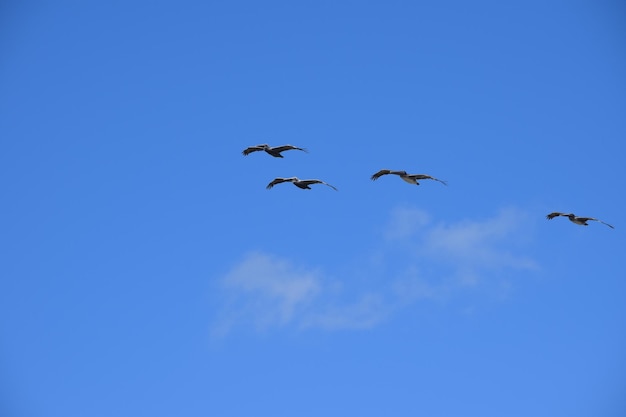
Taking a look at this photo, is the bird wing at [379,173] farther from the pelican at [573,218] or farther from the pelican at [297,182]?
the pelican at [573,218]

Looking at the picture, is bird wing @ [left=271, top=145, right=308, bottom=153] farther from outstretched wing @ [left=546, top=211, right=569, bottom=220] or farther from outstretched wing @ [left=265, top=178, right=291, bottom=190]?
outstretched wing @ [left=546, top=211, right=569, bottom=220]

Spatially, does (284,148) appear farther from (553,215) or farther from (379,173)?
(553,215)

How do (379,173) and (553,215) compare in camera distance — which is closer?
(379,173)

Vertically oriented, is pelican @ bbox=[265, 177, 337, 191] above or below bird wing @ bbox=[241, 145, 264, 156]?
below

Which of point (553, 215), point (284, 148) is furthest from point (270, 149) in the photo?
point (553, 215)

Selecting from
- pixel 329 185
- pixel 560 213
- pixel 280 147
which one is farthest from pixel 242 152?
pixel 560 213

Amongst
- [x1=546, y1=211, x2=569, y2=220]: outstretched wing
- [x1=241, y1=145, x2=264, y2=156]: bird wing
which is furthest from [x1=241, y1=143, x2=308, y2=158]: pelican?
[x1=546, y1=211, x2=569, y2=220]: outstretched wing

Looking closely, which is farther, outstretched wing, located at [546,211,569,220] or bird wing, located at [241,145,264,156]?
outstretched wing, located at [546,211,569,220]

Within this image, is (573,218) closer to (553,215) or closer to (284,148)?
(553,215)

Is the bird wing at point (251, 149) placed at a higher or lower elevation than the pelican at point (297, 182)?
higher

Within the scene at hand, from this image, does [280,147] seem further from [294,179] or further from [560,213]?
[560,213]

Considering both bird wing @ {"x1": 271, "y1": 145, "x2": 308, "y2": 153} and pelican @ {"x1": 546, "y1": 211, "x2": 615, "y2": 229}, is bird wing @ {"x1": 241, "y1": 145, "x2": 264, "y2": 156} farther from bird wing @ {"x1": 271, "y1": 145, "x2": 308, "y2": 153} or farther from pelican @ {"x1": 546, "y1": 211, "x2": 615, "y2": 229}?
pelican @ {"x1": 546, "y1": 211, "x2": 615, "y2": 229}

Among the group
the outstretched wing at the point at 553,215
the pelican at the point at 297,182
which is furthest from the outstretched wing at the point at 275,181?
the outstretched wing at the point at 553,215

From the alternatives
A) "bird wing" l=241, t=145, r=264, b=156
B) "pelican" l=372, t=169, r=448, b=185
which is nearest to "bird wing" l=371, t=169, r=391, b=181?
"pelican" l=372, t=169, r=448, b=185
